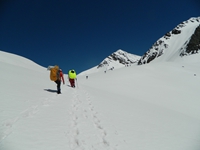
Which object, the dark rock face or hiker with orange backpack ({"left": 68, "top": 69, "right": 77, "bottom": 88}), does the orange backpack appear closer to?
hiker with orange backpack ({"left": 68, "top": 69, "right": 77, "bottom": 88})

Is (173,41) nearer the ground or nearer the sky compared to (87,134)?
nearer the sky

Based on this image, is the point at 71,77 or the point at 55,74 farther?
the point at 71,77

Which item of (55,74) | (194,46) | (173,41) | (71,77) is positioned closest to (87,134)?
(55,74)

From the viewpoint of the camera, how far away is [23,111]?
18.9 ft

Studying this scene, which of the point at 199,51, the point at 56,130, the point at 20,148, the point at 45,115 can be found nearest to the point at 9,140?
the point at 20,148

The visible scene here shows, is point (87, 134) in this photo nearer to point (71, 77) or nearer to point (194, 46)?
point (71, 77)

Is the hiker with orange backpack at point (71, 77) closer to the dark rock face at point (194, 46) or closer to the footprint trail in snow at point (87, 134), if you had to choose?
the footprint trail in snow at point (87, 134)

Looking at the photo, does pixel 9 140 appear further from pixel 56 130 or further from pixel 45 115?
pixel 45 115

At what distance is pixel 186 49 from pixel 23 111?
11543 centimetres

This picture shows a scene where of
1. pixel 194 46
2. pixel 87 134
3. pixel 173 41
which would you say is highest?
pixel 173 41

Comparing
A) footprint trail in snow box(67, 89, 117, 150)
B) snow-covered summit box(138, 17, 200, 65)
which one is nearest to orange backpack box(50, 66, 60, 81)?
footprint trail in snow box(67, 89, 117, 150)

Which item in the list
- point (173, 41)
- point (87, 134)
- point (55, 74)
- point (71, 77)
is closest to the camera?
point (87, 134)

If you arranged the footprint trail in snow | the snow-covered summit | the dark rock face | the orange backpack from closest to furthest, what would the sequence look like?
the footprint trail in snow, the orange backpack, the dark rock face, the snow-covered summit

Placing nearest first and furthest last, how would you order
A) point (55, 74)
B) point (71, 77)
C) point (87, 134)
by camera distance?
point (87, 134) → point (55, 74) → point (71, 77)
